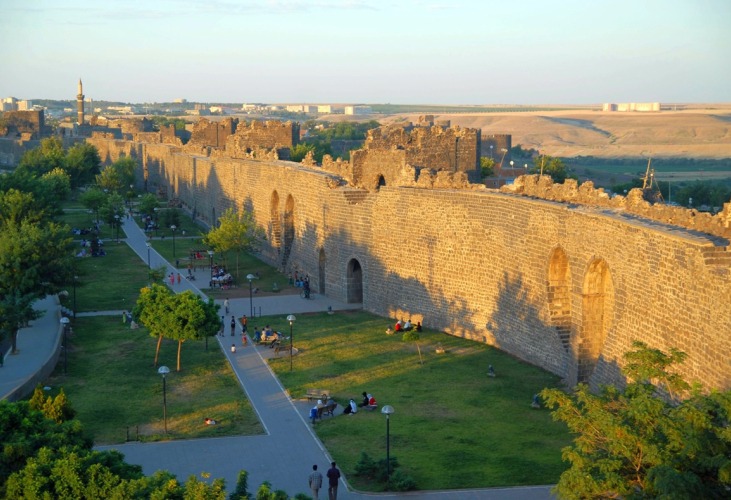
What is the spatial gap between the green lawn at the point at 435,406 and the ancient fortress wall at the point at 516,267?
3.52 ft

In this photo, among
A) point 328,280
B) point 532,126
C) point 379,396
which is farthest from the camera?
point 532,126

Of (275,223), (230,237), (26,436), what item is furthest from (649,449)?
(275,223)

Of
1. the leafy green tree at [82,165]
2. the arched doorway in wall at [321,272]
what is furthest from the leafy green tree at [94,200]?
the arched doorway in wall at [321,272]

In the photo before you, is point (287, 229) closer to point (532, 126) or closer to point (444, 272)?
point (444, 272)

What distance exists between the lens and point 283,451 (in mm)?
16312

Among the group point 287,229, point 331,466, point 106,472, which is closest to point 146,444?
point 331,466

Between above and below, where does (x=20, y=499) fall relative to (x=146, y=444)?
above

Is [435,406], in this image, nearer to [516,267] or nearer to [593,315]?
[593,315]

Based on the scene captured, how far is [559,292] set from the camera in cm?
2050

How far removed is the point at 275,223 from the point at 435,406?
725 inches

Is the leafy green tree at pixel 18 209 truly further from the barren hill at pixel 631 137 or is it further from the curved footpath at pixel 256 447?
the barren hill at pixel 631 137

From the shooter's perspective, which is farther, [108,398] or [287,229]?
[287,229]

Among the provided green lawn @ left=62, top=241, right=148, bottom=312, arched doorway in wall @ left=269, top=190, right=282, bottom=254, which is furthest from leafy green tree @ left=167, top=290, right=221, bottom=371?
arched doorway in wall @ left=269, top=190, right=282, bottom=254

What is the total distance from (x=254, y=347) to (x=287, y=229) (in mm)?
11585
